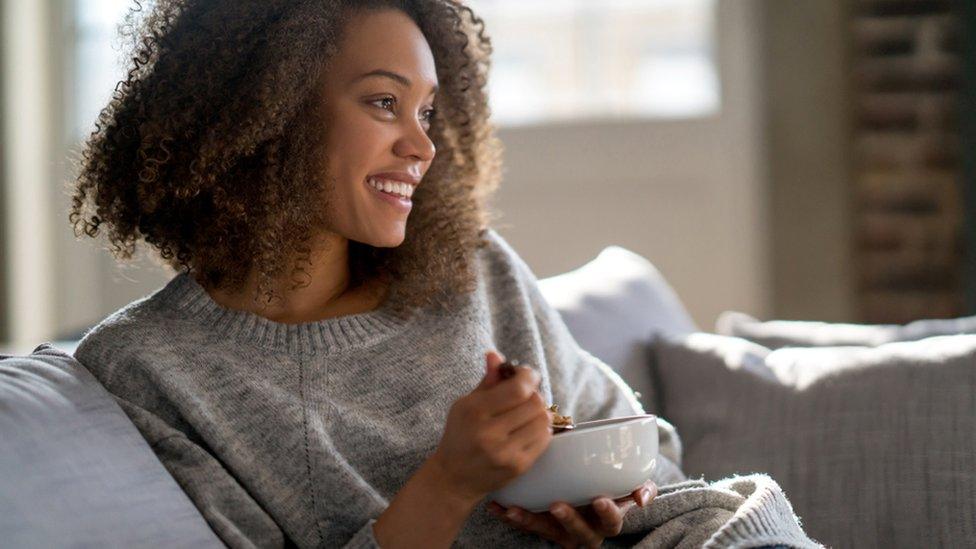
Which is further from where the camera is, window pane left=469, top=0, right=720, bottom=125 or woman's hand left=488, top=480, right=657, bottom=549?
window pane left=469, top=0, right=720, bottom=125

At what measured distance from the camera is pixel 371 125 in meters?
1.30

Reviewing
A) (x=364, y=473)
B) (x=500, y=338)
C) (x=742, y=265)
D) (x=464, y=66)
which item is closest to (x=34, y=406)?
(x=364, y=473)

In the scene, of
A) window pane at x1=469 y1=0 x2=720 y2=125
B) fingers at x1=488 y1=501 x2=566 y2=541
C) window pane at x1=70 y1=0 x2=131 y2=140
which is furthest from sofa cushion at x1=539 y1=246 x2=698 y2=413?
window pane at x1=70 y1=0 x2=131 y2=140

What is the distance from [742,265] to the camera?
370 cm

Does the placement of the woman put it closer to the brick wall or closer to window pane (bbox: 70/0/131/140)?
the brick wall

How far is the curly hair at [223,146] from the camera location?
129cm

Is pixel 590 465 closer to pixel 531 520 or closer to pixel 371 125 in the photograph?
pixel 531 520

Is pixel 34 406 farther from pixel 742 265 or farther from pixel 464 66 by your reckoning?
pixel 742 265

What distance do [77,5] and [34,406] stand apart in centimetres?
336

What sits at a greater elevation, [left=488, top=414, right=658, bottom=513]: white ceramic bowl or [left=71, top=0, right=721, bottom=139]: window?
[left=71, top=0, right=721, bottom=139]: window

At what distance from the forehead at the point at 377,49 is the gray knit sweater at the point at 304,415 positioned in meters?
0.28

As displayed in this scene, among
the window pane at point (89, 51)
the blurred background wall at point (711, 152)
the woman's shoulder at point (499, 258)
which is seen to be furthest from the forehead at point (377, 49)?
the window pane at point (89, 51)

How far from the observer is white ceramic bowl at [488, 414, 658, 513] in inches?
39.9

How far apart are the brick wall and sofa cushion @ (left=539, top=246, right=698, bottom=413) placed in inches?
72.2
